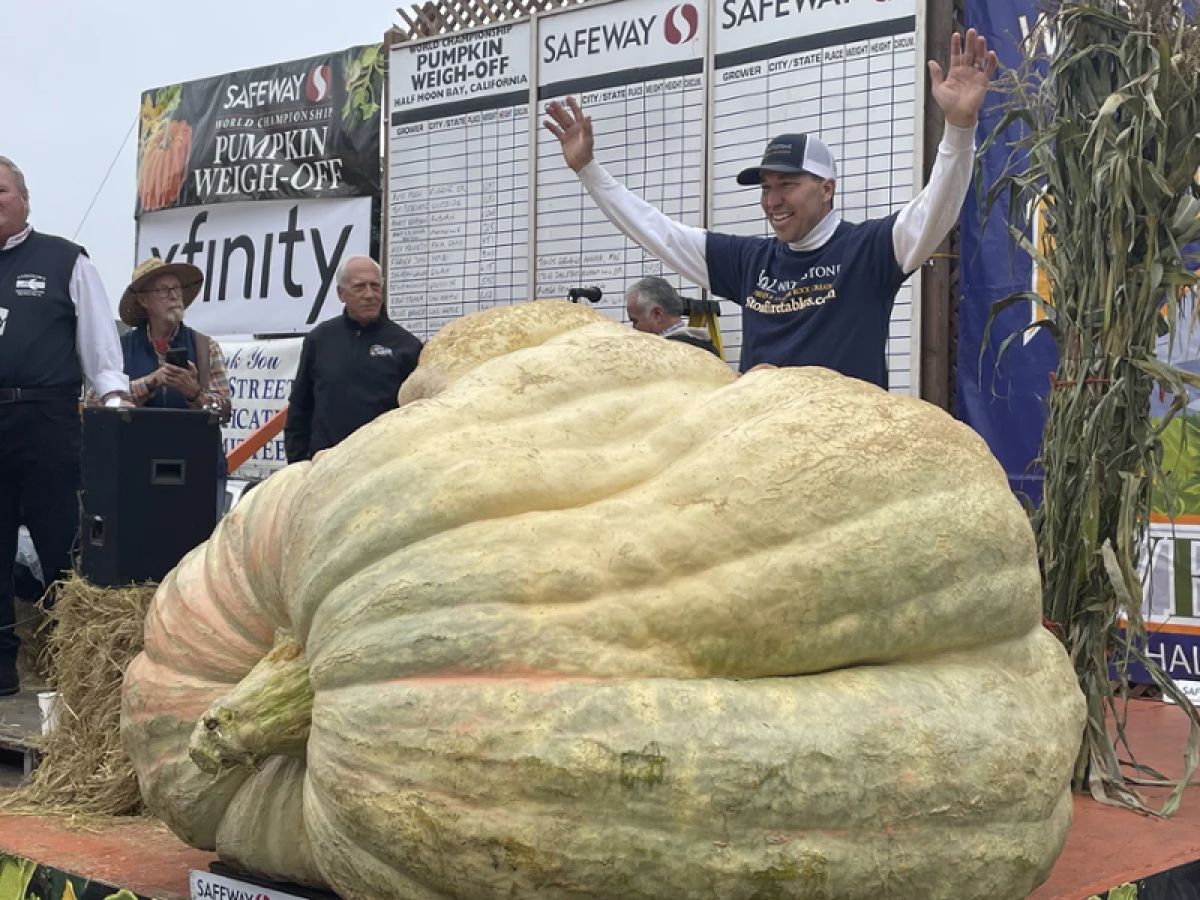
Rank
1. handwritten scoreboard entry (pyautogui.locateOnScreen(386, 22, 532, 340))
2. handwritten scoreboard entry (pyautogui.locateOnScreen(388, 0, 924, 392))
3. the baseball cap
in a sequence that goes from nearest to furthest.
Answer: the baseball cap → handwritten scoreboard entry (pyautogui.locateOnScreen(388, 0, 924, 392)) → handwritten scoreboard entry (pyautogui.locateOnScreen(386, 22, 532, 340))

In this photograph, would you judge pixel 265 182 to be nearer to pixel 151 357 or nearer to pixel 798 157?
pixel 151 357

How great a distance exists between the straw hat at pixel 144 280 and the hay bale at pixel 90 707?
6.78ft

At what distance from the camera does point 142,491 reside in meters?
3.89

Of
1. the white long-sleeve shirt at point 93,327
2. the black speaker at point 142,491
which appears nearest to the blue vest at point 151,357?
the white long-sleeve shirt at point 93,327

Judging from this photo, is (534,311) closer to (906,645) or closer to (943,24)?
(906,645)

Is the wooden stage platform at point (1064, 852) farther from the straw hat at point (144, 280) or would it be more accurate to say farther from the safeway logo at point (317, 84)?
the safeway logo at point (317, 84)

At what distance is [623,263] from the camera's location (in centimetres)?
695

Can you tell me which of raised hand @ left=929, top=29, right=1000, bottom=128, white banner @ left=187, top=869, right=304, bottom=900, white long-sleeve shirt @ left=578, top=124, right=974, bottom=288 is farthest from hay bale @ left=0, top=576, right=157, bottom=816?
raised hand @ left=929, top=29, right=1000, bottom=128

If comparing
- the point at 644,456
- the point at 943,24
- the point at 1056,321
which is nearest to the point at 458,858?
the point at 644,456

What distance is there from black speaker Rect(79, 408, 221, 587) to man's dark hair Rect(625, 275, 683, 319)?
2345 millimetres

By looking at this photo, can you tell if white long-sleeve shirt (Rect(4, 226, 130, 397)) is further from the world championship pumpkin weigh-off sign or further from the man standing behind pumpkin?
the world championship pumpkin weigh-off sign

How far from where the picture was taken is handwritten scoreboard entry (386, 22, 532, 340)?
7539mm

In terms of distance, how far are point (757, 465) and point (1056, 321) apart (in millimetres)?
1730

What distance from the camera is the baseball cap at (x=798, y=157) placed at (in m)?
3.54
